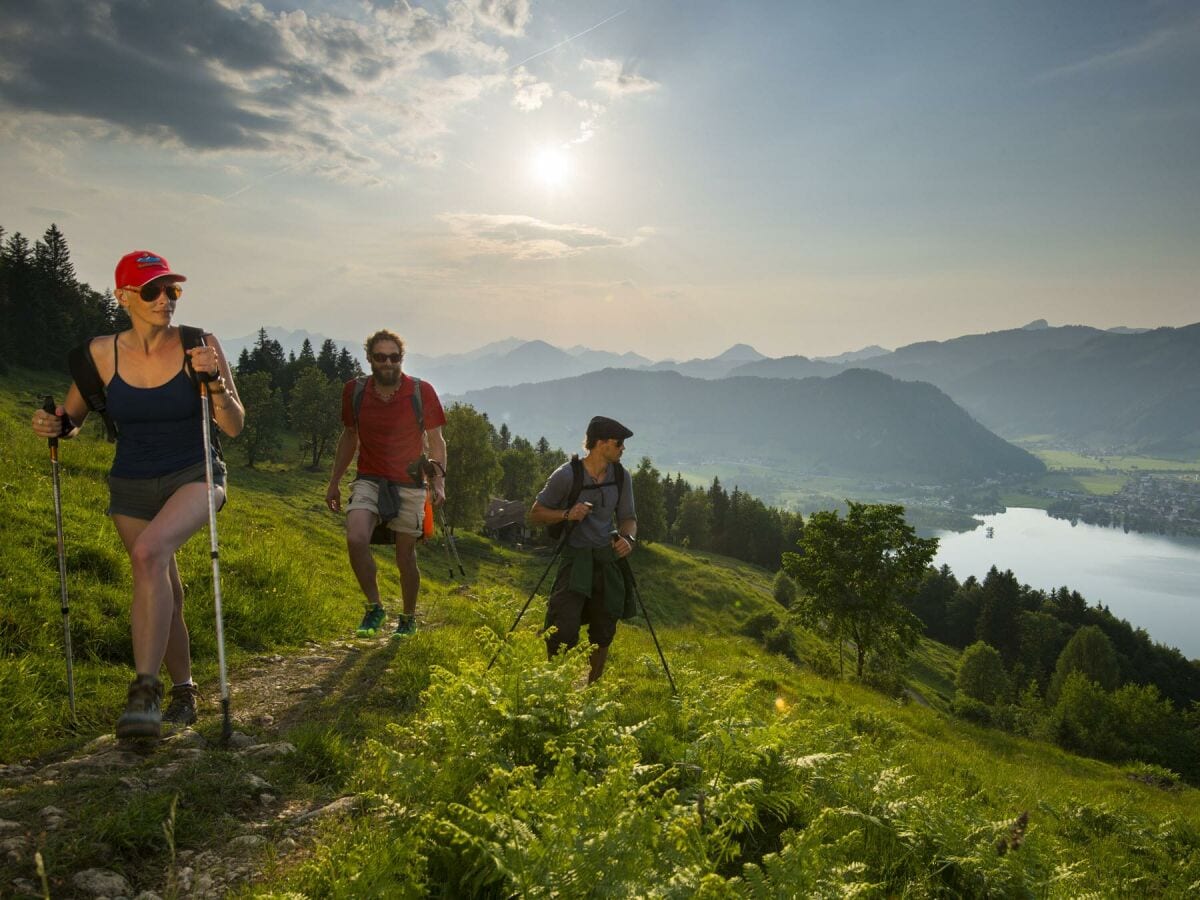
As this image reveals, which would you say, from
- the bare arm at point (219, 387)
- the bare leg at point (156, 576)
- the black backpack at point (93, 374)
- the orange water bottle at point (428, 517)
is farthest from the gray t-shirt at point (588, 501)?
the black backpack at point (93, 374)

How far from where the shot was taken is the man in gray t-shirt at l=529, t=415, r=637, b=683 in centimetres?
718

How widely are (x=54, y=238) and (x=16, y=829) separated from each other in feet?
334

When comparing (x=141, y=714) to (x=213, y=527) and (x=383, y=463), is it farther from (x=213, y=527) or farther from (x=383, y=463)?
(x=383, y=463)

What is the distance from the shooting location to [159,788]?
150 inches

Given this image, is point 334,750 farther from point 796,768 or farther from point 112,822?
point 796,768

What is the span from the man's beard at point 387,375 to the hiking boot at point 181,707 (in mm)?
4102

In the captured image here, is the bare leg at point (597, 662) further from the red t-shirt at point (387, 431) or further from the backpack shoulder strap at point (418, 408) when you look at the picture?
the backpack shoulder strap at point (418, 408)

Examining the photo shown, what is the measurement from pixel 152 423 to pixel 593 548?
4486 millimetres

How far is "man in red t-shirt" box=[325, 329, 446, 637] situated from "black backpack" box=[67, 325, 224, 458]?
113 inches

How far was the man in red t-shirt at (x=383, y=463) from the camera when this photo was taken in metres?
7.99

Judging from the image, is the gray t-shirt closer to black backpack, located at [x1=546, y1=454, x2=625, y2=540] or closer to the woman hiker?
black backpack, located at [x1=546, y1=454, x2=625, y2=540]

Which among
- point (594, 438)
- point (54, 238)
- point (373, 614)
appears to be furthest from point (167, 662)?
point (54, 238)

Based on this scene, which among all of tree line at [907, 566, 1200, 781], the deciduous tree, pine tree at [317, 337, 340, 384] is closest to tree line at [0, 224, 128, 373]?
pine tree at [317, 337, 340, 384]

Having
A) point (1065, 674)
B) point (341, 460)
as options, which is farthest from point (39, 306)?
point (1065, 674)
